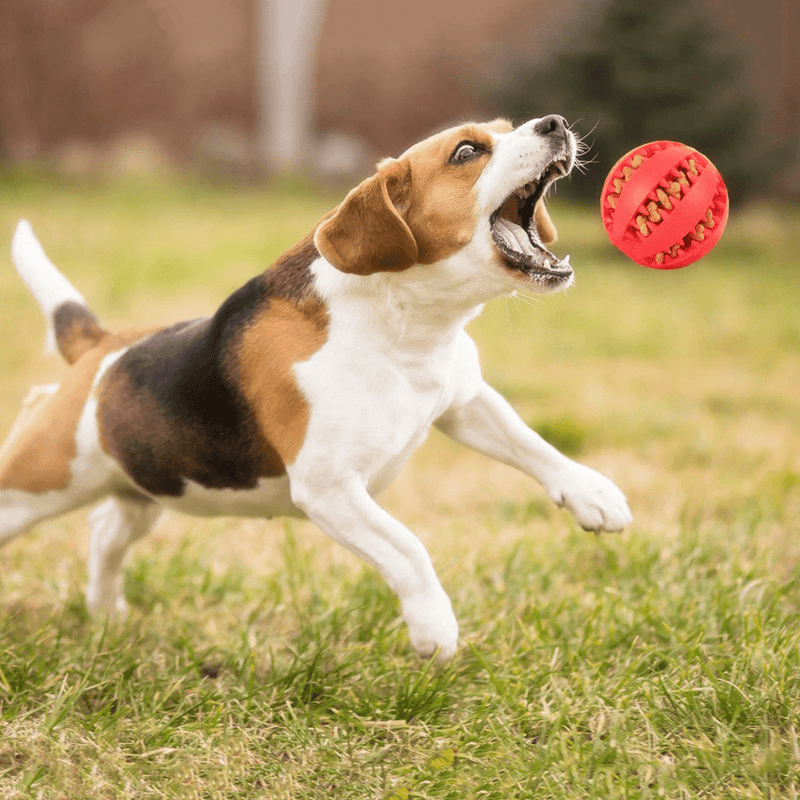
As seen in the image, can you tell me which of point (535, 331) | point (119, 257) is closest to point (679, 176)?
point (535, 331)

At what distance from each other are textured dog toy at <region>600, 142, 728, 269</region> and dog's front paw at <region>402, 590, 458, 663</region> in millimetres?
958

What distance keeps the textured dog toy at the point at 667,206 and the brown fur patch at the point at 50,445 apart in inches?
61.0

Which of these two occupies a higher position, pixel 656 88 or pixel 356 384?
pixel 356 384

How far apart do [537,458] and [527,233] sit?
600 mm

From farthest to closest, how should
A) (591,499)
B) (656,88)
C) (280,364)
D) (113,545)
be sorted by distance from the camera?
(656,88) < (113,545) < (591,499) < (280,364)

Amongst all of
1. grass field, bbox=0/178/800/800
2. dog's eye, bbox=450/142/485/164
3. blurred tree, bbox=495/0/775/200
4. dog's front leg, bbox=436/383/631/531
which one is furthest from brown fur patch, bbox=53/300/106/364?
blurred tree, bbox=495/0/775/200

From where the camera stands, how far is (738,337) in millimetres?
7137

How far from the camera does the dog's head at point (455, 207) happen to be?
7.25ft

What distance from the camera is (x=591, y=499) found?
2500 mm

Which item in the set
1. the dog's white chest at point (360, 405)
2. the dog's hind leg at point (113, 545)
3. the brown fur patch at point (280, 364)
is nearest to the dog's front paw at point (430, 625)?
the dog's white chest at point (360, 405)

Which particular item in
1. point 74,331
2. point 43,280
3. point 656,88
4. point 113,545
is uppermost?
point 43,280

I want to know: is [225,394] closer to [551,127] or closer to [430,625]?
[430,625]

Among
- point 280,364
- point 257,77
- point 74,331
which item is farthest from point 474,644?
point 257,77

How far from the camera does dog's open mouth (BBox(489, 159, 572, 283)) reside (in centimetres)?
226
